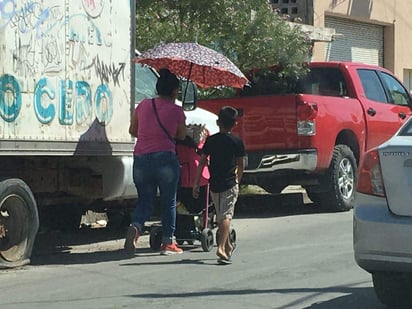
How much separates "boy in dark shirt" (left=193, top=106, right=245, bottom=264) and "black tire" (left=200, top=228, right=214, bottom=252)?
0.60 metres

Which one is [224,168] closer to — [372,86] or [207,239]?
[207,239]

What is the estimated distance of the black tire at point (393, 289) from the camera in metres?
6.43

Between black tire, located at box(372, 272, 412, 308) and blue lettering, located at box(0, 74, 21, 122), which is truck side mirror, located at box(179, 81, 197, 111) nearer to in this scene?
blue lettering, located at box(0, 74, 21, 122)

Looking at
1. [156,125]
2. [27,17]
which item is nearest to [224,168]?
[156,125]

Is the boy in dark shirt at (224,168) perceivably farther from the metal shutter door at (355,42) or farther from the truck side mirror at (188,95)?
the metal shutter door at (355,42)

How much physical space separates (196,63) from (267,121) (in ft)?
10.7

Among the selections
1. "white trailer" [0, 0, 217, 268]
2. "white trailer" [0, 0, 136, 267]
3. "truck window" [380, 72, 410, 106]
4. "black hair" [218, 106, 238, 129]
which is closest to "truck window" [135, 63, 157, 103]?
"white trailer" [0, 0, 217, 268]

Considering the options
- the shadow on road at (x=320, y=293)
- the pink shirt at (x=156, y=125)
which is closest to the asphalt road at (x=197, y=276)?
the shadow on road at (x=320, y=293)

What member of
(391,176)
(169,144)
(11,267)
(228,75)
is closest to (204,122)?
(228,75)

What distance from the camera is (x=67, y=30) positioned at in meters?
8.52

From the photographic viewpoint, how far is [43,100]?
823cm

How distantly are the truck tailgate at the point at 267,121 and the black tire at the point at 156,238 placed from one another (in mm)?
3170

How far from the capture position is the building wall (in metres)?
23.0

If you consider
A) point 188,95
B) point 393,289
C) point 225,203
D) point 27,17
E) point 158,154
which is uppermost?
point 27,17
